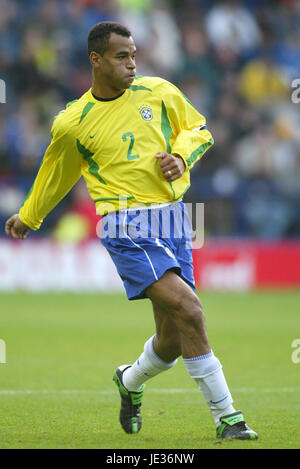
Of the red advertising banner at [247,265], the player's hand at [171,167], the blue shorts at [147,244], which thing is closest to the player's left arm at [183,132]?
the player's hand at [171,167]

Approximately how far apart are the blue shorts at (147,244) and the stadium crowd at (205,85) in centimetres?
1107

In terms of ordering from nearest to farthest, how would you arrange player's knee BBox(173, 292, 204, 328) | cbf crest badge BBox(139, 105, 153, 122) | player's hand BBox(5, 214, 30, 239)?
player's knee BBox(173, 292, 204, 328) < cbf crest badge BBox(139, 105, 153, 122) < player's hand BBox(5, 214, 30, 239)

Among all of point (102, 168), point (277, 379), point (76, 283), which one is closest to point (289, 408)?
point (277, 379)

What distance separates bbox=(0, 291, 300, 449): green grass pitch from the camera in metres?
5.41

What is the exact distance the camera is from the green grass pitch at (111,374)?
5406 mm

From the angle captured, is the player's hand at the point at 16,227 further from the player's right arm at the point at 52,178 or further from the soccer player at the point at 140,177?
the soccer player at the point at 140,177

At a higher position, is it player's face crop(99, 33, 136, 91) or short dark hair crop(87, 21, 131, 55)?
short dark hair crop(87, 21, 131, 55)

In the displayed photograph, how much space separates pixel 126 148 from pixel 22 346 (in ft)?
16.4

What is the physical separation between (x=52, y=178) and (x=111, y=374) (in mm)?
2956

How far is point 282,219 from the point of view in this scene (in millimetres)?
17031

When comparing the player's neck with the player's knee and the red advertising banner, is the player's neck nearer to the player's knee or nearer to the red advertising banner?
the player's knee

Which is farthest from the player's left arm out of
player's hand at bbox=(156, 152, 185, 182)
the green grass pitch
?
the green grass pitch

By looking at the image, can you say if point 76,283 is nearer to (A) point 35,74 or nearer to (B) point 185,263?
(A) point 35,74
